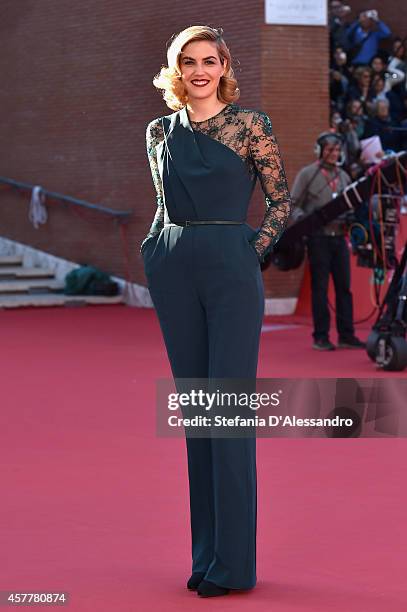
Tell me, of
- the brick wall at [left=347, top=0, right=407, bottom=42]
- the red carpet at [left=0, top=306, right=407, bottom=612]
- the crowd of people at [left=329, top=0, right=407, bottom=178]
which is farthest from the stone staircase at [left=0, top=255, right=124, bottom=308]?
the red carpet at [left=0, top=306, right=407, bottom=612]

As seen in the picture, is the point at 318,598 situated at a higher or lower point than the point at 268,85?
lower

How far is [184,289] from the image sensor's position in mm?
4645

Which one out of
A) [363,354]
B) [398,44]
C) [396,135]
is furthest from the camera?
A: [398,44]

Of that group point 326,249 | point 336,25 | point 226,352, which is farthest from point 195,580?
point 336,25

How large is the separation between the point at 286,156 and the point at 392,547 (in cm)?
1254

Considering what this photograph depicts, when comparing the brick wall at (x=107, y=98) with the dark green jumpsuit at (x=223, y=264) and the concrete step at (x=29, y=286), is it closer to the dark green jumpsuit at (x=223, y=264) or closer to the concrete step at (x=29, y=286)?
the concrete step at (x=29, y=286)

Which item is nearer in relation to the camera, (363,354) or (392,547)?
(392,547)

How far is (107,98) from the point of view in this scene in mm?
19844

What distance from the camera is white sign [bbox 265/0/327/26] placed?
17.5 m

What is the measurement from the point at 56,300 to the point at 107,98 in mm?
3034

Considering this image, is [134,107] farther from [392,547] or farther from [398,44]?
[392,547]

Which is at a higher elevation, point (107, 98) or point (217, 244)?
point (107, 98)

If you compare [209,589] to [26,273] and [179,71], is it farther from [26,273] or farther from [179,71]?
[26,273]

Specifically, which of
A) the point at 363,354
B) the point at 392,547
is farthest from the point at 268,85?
the point at 392,547
